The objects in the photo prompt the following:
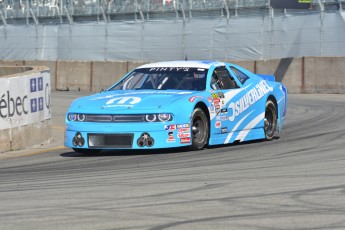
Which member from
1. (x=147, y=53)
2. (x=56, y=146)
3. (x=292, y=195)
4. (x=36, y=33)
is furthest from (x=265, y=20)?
(x=292, y=195)

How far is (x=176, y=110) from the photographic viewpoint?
1155 centimetres

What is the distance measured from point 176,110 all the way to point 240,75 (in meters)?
2.22

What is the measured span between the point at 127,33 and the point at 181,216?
3320cm

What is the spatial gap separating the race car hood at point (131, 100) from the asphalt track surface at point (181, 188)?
637 millimetres

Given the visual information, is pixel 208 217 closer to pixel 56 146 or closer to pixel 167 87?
pixel 167 87

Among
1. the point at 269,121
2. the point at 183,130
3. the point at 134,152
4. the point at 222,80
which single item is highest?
the point at 222,80

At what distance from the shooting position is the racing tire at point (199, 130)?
11.9 metres

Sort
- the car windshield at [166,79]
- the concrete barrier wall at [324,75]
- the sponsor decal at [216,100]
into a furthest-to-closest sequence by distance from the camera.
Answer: the concrete barrier wall at [324,75], the car windshield at [166,79], the sponsor decal at [216,100]

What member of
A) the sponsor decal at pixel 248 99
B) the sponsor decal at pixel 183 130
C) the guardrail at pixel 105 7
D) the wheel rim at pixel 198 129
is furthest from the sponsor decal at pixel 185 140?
the guardrail at pixel 105 7

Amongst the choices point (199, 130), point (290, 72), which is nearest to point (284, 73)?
point (290, 72)

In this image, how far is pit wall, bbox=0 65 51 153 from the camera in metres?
13.0

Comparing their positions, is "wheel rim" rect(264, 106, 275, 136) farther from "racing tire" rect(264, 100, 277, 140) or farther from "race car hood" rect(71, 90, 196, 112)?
"race car hood" rect(71, 90, 196, 112)

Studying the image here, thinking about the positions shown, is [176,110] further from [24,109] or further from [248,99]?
[24,109]

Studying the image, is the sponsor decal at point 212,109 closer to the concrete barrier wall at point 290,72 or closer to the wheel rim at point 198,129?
the wheel rim at point 198,129
